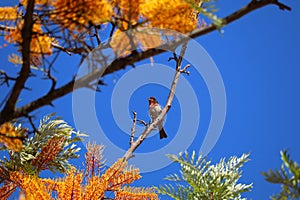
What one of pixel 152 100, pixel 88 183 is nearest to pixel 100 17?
pixel 88 183

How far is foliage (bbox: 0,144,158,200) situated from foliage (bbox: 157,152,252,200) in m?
0.26

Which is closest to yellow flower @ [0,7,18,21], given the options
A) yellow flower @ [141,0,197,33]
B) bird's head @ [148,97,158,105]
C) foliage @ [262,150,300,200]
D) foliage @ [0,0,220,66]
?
foliage @ [0,0,220,66]

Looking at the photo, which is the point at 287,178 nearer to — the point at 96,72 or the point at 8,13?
the point at 96,72

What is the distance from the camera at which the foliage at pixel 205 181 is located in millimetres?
870

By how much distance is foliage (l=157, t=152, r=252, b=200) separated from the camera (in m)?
0.87

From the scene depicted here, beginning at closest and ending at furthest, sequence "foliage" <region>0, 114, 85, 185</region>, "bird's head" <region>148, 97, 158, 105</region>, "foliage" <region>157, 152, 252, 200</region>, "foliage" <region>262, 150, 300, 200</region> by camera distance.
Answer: "foliage" <region>262, 150, 300, 200</region> → "foliage" <region>157, 152, 252, 200</region> → "foliage" <region>0, 114, 85, 185</region> → "bird's head" <region>148, 97, 158, 105</region>

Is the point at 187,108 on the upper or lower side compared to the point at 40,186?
upper

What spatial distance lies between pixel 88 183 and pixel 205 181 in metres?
0.48

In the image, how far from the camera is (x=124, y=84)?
4.78 feet

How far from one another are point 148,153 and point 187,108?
0.28 meters

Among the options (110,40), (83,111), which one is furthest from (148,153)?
(110,40)

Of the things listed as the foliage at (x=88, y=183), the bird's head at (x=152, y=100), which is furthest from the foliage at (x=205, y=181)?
the bird's head at (x=152, y=100)

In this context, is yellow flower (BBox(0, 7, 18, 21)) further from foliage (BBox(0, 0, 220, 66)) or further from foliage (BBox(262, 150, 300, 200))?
foliage (BBox(262, 150, 300, 200))

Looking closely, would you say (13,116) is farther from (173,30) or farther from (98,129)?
(98,129)
